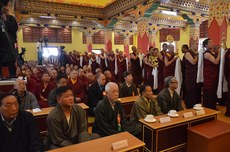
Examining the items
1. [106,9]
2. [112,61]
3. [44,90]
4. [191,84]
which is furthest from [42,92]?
[106,9]

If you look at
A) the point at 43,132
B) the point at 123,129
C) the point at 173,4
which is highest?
the point at 173,4

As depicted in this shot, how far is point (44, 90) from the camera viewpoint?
12.9 feet

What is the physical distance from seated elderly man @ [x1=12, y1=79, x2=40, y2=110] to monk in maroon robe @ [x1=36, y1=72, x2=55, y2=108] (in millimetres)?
781

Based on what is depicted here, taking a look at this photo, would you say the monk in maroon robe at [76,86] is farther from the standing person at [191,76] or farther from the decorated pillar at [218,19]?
the decorated pillar at [218,19]

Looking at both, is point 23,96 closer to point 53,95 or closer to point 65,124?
point 53,95

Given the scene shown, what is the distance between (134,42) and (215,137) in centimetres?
1611

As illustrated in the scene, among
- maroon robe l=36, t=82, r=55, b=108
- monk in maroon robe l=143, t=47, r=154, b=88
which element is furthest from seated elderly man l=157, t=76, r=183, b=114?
monk in maroon robe l=143, t=47, r=154, b=88

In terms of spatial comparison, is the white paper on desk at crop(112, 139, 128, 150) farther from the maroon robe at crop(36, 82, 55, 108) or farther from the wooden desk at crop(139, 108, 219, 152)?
the maroon robe at crop(36, 82, 55, 108)

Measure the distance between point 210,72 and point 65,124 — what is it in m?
3.10

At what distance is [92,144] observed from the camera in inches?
68.0

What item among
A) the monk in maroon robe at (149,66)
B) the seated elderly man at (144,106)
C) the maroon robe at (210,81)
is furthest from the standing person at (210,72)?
the monk in maroon robe at (149,66)

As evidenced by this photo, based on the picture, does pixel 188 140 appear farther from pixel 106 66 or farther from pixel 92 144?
pixel 106 66

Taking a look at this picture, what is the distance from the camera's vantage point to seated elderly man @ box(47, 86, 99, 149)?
1963 mm

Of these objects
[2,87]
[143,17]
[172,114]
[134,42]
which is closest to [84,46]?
[134,42]
